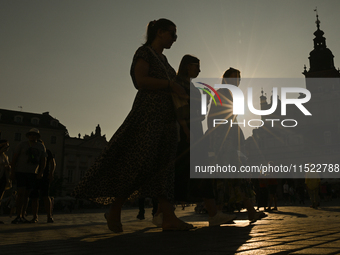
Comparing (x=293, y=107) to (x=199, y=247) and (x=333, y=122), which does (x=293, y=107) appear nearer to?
(x=333, y=122)

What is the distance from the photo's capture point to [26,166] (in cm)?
744

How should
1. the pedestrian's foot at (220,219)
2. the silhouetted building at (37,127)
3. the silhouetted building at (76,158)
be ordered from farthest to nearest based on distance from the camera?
the silhouetted building at (76,158), the silhouetted building at (37,127), the pedestrian's foot at (220,219)

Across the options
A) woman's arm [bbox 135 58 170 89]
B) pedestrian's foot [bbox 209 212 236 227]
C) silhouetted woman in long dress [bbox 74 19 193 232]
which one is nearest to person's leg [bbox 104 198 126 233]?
silhouetted woman in long dress [bbox 74 19 193 232]

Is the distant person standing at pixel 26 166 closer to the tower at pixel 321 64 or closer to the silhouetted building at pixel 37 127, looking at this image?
the silhouetted building at pixel 37 127

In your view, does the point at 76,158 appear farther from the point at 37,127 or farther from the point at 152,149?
the point at 152,149

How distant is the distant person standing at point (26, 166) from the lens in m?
7.41

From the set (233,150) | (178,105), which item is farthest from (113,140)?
(233,150)

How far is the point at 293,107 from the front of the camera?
70000 millimetres

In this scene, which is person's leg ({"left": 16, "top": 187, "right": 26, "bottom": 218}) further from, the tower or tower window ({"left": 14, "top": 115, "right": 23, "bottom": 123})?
the tower

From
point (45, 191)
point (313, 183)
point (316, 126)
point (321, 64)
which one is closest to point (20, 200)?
point (45, 191)

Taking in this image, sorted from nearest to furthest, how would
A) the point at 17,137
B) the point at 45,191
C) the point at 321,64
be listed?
1. the point at 45,191
2. the point at 17,137
3. the point at 321,64

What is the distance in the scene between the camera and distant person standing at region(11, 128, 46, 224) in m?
7.41

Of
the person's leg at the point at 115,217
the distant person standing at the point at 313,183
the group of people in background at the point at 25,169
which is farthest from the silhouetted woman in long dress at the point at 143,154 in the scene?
the distant person standing at the point at 313,183

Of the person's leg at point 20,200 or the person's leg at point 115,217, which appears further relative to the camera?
the person's leg at point 20,200
